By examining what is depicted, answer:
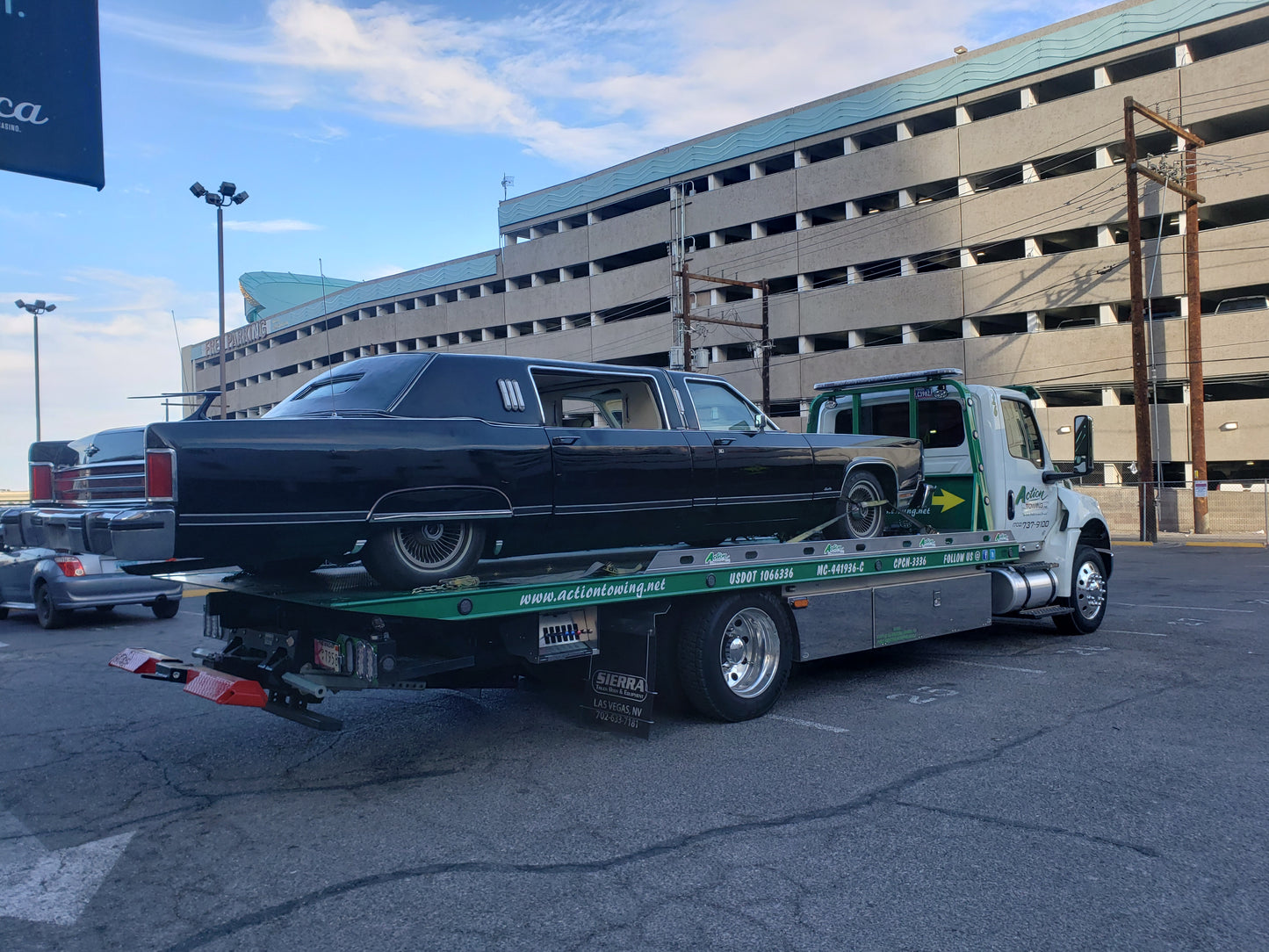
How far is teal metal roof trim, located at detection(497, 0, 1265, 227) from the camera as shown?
31.1 meters

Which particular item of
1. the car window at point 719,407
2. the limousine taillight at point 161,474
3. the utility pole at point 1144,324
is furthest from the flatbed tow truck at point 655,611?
the utility pole at point 1144,324

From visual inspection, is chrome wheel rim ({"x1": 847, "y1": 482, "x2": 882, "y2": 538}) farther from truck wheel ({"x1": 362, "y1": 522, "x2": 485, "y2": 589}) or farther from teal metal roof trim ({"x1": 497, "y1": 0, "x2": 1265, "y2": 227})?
teal metal roof trim ({"x1": 497, "y1": 0, "x2": 1265, "y2": 227})

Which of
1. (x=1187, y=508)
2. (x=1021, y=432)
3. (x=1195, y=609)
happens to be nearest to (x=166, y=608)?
(x=1021, y=432)

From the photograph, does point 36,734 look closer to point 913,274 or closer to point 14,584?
point 14,584

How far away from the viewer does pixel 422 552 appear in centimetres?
516

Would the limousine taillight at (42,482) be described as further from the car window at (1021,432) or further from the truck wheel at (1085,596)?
the truck wheel at (1085,596)

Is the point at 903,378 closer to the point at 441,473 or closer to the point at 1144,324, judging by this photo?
the point at 441,473

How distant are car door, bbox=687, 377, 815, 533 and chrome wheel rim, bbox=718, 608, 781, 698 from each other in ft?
2.31

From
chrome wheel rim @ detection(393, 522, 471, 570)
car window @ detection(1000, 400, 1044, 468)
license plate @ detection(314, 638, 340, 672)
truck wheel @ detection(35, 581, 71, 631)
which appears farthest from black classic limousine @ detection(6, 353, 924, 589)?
truck wheel @ detection(35, 581, 71, 631)

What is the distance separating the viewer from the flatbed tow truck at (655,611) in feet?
16.6

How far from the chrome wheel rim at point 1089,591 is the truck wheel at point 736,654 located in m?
4.53

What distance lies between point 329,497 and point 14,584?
960 centimetres

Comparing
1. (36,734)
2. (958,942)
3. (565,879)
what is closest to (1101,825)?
(958,942)

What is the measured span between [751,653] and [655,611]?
3.31ft
